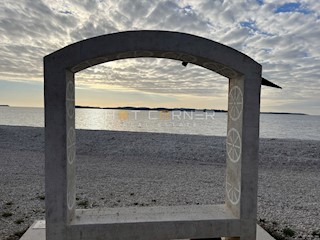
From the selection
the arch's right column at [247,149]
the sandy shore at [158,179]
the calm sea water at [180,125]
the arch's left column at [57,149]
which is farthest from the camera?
the calm sea water at [180,125]

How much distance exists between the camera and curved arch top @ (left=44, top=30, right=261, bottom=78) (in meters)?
3.65

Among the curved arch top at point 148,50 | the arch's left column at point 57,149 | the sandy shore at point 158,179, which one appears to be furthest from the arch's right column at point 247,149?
the arch's left column at point 57,149

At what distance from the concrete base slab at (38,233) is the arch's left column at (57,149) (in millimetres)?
1357

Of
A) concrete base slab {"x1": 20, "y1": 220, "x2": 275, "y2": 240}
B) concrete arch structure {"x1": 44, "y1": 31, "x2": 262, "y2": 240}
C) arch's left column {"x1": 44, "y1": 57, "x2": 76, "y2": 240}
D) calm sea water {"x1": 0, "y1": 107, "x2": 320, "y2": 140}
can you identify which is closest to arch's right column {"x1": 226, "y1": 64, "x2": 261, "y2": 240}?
concrete arch structure {"x1": 44, "y1": 31, "x2": 262, "y2": 240}

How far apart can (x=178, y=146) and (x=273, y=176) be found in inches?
312

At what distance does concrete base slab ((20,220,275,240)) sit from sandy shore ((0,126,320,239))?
350 mm

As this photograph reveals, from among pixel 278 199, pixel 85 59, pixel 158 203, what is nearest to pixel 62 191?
pixel 85 59

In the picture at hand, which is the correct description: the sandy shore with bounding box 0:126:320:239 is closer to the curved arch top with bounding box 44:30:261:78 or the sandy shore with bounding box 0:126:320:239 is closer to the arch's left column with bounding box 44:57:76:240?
the arch's left column with bounding box 44:57:76:240

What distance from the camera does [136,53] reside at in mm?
3953

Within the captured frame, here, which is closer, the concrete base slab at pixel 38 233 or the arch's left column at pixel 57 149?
the arch's left column at pixel 57 149

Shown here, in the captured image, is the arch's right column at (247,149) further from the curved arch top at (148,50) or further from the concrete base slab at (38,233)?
the concrete base slab at (38,233)

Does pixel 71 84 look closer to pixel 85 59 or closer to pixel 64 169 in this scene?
pixel 85 59

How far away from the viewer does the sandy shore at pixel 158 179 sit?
6.52 m

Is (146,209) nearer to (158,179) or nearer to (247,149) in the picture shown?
(247,149)
